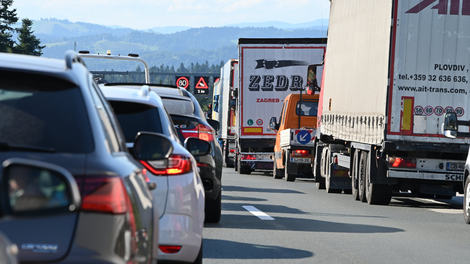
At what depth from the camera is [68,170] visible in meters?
2.87

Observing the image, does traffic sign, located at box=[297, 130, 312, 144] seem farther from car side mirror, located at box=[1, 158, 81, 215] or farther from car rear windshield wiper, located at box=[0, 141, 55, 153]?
car side mirror, located at box=[1, 158, 81, 215]

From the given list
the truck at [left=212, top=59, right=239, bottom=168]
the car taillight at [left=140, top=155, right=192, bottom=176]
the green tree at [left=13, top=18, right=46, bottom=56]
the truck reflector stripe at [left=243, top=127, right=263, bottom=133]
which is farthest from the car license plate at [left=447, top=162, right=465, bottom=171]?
the green tree at [left=13, top=18, right=46, bottom=56]

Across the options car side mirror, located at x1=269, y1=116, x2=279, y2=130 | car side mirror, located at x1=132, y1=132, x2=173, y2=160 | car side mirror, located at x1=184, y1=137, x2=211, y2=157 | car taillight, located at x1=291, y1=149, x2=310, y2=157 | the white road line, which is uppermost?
car side mirror, located at x1=132, y1=132, x2=173, y2=160

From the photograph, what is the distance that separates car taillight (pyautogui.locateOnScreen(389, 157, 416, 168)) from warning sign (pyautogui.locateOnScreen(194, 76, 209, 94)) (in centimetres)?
8238

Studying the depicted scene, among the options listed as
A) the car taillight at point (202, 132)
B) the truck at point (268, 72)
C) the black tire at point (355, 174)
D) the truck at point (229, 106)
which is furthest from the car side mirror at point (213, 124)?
the truck at point (229, 106)

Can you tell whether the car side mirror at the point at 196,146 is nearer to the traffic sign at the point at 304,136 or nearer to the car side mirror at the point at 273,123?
the traffic sign at the point at 304,136

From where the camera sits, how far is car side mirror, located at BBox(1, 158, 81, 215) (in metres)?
2.40

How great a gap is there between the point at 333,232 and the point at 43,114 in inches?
291

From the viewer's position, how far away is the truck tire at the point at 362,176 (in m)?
15.2

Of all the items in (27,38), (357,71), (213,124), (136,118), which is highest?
(27,38)

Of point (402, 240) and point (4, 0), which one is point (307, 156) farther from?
point (4, 0)

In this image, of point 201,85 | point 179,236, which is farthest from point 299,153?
point 201,85

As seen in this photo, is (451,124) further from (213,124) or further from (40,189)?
(40,189)

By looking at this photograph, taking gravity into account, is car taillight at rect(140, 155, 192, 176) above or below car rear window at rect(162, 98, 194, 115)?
below
